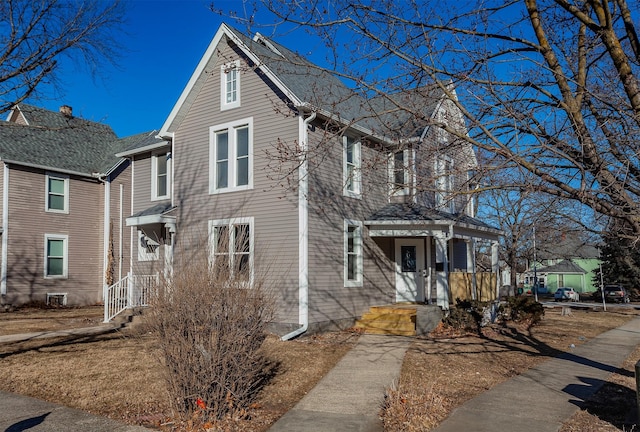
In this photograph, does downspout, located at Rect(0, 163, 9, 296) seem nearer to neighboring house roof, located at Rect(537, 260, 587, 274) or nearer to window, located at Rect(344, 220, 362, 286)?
window, located at Rect(344, 220, 362, 286)

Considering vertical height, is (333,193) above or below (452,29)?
below

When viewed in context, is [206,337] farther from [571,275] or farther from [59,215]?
[571,275]

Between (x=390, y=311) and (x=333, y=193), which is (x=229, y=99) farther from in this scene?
(x=390, y=311)

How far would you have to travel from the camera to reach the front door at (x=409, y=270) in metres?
16.3

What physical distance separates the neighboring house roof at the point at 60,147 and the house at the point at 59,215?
40 mm

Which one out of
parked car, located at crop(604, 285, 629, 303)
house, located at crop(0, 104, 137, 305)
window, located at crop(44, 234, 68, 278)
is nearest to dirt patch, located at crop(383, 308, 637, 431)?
house, located at crop(0, 104, 137, 305)

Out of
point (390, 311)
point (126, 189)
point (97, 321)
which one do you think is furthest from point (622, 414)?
point (126, 189)

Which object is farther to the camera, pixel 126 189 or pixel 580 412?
pixel 126 189

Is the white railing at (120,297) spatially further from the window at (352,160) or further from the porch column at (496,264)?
the porch column at (496,264)

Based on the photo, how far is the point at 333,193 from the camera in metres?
14.0

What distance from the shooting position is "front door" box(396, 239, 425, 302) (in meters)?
16.3

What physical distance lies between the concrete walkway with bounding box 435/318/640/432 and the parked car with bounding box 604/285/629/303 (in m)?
34.3

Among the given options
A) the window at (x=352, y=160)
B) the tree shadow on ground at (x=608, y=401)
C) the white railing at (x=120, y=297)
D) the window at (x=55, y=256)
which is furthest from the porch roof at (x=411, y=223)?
the window at (x=55, y=256)

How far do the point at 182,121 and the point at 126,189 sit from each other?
9.43 meters
